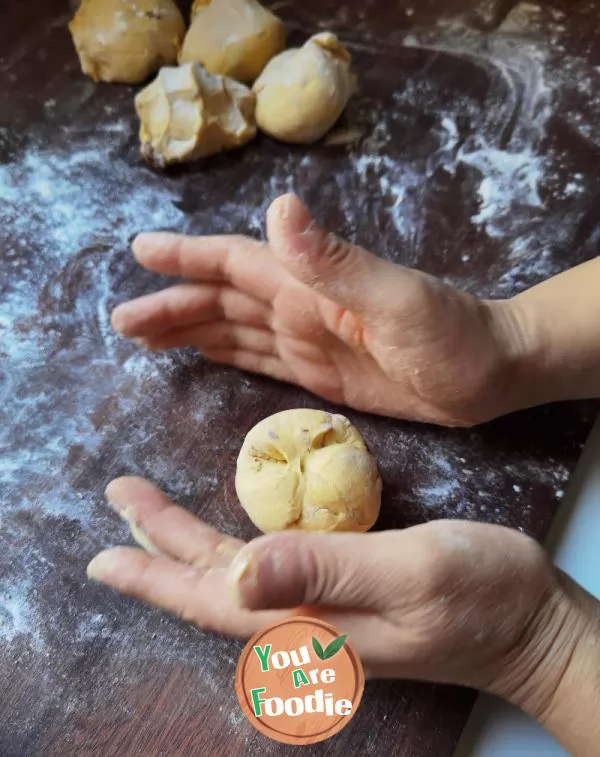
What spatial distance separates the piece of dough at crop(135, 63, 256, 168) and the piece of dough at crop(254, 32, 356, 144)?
0.04 m

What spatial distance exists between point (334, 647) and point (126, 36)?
1.09m

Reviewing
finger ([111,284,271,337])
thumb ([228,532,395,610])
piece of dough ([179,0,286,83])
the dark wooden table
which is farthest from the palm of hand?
piece of dough ([179,0,286,83])

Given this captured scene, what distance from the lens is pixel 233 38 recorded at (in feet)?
4.17

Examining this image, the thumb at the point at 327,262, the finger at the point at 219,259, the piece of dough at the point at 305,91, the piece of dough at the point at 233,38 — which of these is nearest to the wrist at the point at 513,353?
the thumb at the point at 327,262

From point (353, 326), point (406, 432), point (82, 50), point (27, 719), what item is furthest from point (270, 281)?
point (82, 50)

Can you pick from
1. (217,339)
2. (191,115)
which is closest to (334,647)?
(217,339)

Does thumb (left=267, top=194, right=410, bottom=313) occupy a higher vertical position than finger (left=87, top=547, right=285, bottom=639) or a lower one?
higher

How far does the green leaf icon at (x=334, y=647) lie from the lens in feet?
2.14

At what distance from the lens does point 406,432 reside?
100cm

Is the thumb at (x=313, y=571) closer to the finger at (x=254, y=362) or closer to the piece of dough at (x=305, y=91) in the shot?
the finger at (x=254, y=362)

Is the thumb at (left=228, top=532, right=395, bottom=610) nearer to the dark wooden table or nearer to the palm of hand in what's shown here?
the palm of hand

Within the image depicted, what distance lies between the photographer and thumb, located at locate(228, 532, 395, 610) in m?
0.61

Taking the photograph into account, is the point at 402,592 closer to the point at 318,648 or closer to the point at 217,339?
the point at 318,648

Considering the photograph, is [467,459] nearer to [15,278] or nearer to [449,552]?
[449,552]
